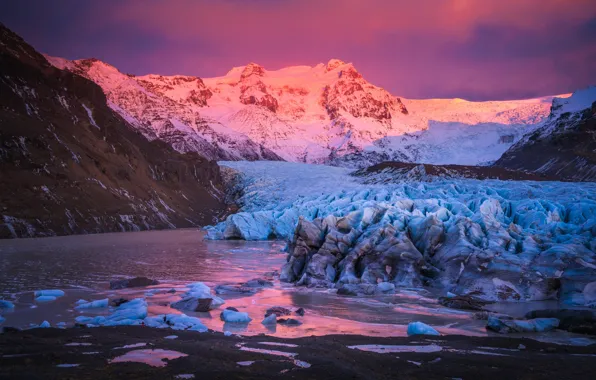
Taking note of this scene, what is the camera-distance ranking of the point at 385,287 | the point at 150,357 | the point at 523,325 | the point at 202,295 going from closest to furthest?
1. the point at 150,357
2. the point at 523,325
3. the point at 202,295
4. the point at 385,287

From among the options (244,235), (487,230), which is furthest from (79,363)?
(244,235)

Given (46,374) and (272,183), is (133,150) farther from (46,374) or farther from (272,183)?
(46,374)

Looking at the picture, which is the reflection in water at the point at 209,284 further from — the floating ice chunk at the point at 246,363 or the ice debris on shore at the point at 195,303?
the floating ice chunk at the point at 246,363

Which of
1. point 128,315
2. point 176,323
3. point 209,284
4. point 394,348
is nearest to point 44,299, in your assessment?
point 128,315

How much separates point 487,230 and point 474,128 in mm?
180465

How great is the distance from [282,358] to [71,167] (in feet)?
139

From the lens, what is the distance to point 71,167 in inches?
1774

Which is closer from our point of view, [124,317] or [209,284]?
[124,317]

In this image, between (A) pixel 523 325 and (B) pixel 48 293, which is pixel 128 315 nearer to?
(B) pixel 48 293

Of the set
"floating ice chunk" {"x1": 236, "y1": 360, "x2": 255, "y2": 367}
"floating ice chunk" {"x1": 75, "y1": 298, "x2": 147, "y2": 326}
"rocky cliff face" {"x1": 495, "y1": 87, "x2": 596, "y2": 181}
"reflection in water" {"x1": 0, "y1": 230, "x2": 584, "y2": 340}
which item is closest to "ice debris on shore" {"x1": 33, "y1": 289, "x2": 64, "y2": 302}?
"reflection in water" {"x1": 0, "y1": 230, "x2": 584, "y2": 340}

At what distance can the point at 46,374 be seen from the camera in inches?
240

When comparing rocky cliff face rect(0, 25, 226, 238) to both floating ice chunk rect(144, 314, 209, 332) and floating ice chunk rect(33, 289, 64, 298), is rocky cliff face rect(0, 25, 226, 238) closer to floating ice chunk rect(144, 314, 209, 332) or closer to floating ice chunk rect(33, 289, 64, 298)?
floating ice chunk rect(33, 289, 64, 298)

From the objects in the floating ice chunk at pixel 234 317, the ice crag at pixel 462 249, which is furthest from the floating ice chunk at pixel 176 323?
the ice crag at pixel 462 249

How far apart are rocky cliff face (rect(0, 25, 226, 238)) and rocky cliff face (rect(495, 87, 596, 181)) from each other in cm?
5593
